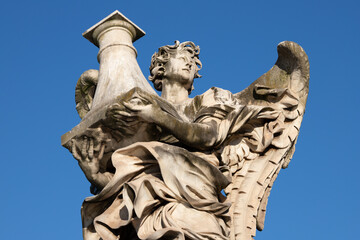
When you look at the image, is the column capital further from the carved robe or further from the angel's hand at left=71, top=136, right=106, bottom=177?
the angel's hand at left=71, top=136, right=106, bottom=177

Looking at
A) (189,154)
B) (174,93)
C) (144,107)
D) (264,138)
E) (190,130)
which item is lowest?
(189,154)

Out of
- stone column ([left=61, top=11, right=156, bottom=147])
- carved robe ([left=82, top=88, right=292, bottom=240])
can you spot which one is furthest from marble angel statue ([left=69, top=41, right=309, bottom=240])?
stone column ([left=61, top=11, right=156, bottom=147])

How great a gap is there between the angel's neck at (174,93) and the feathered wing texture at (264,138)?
651mm

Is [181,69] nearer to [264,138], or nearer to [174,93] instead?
[174,93]

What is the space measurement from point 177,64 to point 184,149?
1617mm

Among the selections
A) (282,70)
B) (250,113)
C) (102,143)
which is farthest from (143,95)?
(282,70)

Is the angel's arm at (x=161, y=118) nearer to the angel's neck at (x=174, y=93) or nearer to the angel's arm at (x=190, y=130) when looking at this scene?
the angel's arm at (x=190, y=130)

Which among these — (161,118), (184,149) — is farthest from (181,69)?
(184,149)

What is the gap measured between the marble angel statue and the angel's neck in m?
0.01

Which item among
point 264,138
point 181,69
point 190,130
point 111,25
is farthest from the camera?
point 111,25

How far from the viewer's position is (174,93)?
421 inches

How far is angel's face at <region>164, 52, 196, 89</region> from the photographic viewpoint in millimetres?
10672

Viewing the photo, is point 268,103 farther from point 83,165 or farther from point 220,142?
point 83,165

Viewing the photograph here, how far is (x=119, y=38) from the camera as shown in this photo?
10.7 metres
